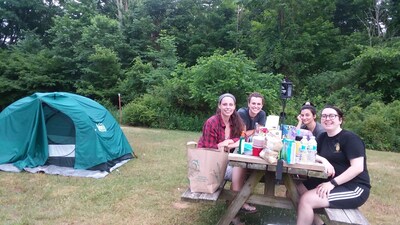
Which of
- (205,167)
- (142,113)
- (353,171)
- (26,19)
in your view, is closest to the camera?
(353,171)

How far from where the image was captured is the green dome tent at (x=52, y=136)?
5641 mm

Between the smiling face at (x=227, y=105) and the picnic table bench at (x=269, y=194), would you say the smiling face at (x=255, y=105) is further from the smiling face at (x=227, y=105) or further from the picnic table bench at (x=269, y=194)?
the picnic table bench at (x=269, y=194)

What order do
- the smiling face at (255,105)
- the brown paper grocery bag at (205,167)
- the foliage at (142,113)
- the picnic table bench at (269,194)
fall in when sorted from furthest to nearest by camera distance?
the foliage at (142,113) → the smiling face at (255,105) → the brown paper grocery bag at (205,167) → the picnic table bench at (269,194)

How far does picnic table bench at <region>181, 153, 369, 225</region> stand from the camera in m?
2.56

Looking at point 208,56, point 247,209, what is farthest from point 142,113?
point 247,209

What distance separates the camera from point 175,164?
637 cm

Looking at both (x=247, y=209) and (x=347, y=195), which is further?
(x=247, y=209)

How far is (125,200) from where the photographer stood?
14.1 ft

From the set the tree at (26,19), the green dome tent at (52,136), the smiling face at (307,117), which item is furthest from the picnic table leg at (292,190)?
the tree at (26,19)

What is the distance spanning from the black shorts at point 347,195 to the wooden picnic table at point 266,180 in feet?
0.61

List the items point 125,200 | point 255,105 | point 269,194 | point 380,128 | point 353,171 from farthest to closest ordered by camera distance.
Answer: point 380,128 < point 125,200 < point 255,105 < point 269,194 < point 353,171

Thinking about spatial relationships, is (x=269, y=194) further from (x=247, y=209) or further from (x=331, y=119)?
(x=331, y=119)

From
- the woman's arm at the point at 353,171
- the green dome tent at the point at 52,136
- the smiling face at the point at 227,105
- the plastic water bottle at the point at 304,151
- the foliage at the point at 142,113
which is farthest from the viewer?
the foliage at the point at 142,113

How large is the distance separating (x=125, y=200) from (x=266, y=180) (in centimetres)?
198
